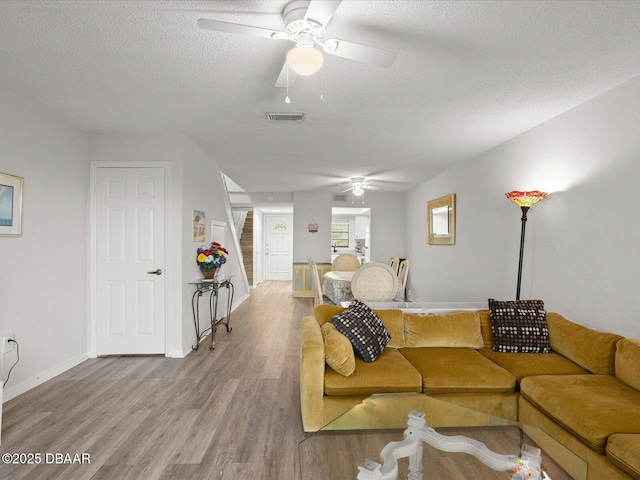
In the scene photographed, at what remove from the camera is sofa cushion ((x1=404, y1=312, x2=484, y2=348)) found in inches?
116

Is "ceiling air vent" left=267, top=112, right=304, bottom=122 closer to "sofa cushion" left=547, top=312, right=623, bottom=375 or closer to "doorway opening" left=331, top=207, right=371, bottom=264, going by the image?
"sofa cushion" left=547, top=312, right=623, bottom=375

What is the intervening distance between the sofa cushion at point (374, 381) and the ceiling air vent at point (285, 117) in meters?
2.22

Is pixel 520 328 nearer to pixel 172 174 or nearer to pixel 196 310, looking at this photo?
pixel 196 310

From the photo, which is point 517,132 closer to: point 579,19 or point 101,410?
point 579,19

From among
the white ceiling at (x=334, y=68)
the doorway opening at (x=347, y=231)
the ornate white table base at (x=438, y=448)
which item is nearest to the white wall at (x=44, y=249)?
the white ceiling at (x=334, y=68)

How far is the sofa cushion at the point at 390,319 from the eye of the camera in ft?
9.71

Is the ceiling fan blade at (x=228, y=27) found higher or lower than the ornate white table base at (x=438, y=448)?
higher

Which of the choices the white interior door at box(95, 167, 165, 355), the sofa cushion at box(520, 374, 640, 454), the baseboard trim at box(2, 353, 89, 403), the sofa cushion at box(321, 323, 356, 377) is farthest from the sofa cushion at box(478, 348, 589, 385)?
the baseboard trim at box(2, 353, 89, 403)

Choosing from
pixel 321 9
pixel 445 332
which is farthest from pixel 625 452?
pixel 321 9

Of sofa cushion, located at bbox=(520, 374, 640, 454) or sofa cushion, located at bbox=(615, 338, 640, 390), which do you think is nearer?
sofa cushion, located at bbox=(520, 374, 640, 454)

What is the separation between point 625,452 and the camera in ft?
5.13

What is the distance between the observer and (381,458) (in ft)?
4.96

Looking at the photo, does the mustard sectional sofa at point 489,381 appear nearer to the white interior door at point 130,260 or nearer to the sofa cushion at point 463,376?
the sofa cushion at point 463,376

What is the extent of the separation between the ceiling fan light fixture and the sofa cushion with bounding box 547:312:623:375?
8.44 ft
